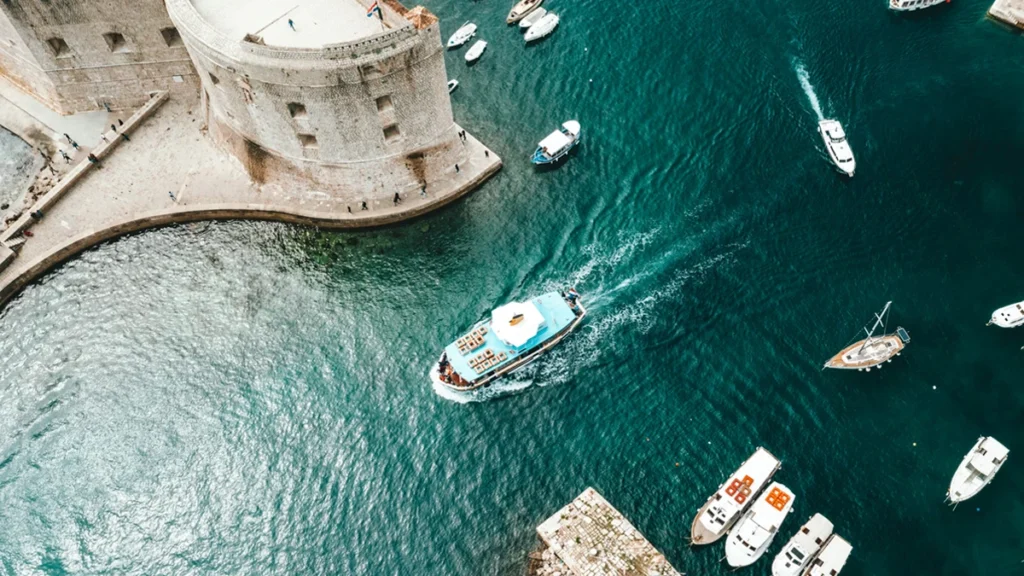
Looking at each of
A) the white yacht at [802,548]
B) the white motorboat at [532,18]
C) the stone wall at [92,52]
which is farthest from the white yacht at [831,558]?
the stone wall at [92,52]

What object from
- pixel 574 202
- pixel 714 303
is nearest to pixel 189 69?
pixel 574 202

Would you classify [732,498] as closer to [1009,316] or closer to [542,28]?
[1009,316]

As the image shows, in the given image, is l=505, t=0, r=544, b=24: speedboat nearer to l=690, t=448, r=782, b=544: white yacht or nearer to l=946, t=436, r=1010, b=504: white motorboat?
l=690, t=448, r=782, b=544: white yacht

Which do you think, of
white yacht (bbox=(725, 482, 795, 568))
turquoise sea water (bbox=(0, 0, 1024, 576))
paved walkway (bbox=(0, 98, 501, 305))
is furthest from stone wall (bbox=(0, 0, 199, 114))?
white yacht (bbox=(725, 482, 795, 568))

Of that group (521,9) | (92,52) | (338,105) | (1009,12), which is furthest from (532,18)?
(1009,12)

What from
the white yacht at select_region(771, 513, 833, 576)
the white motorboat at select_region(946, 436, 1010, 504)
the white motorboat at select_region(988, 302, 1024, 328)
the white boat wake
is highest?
the white boat wake

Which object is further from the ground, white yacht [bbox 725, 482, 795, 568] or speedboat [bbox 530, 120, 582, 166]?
speedboat [bbox 530, 120, 582, 166]

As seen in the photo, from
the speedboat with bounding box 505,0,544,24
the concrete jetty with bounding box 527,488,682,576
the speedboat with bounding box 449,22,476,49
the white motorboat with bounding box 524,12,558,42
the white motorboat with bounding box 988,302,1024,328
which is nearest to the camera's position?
the concrete jetty with bounding box 527,488,682,576
